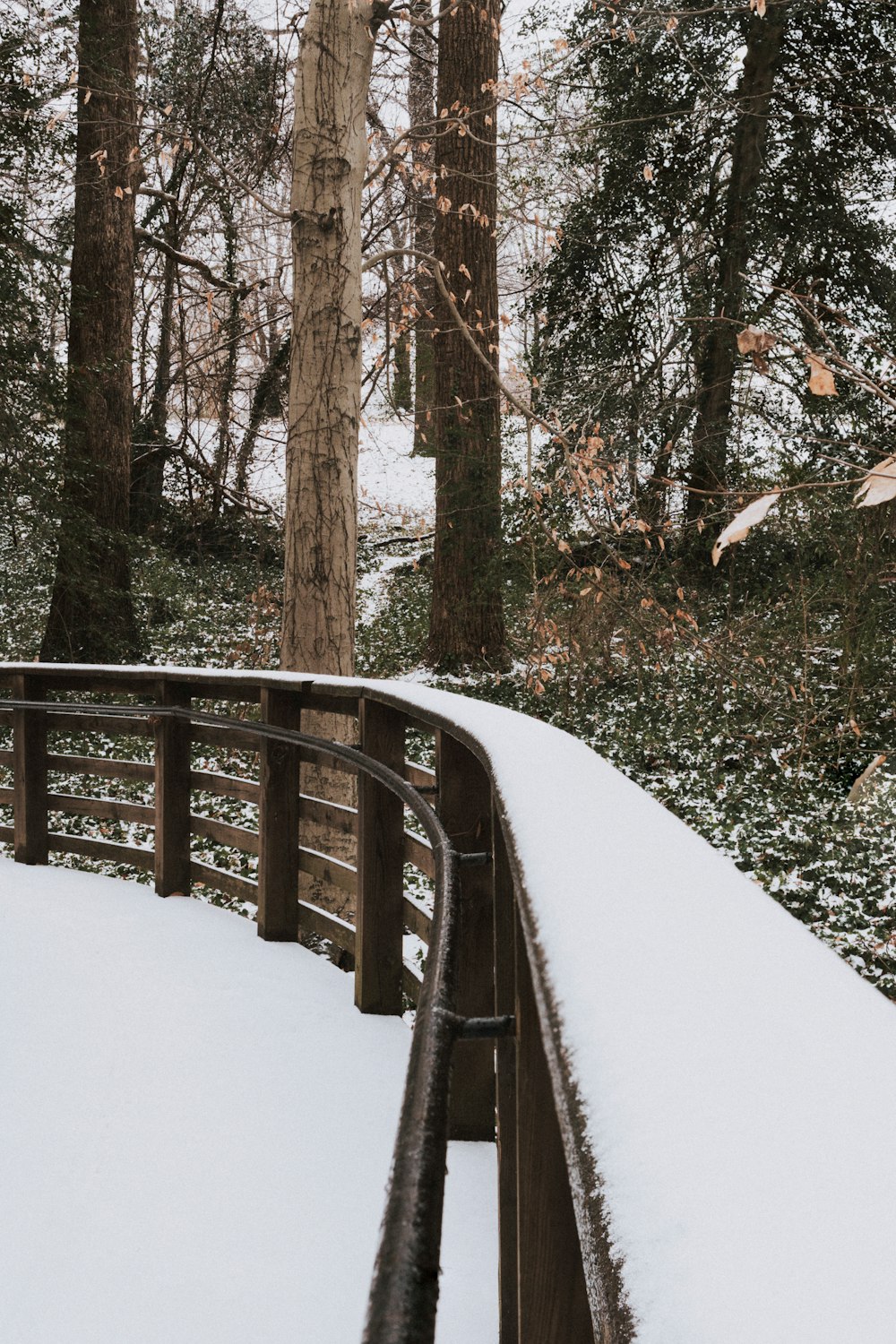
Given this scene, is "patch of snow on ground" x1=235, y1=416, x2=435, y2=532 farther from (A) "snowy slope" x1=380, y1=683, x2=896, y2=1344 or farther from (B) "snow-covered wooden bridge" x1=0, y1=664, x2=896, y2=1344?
(A) "snowy slope" x1=380, y1=683, x2=896, y2=1344

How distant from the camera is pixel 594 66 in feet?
43.9

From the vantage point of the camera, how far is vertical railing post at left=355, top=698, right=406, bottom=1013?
3.85 m

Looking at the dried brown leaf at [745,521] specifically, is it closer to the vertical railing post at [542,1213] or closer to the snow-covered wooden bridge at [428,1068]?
the snow-covered wooden bridge at [428,1068]

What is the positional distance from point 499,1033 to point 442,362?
11248 millimetres

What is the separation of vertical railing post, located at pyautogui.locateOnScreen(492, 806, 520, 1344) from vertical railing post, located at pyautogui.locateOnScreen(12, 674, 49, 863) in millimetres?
5192

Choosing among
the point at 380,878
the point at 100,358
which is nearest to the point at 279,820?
the point at 380,878

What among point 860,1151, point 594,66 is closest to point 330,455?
point 860,1151

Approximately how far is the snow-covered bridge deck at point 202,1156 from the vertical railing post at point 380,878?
0.12 meters

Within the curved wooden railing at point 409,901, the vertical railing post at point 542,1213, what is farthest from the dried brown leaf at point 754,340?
the vertical railing post at point 542,1213

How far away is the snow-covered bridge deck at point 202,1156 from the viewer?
239 cm

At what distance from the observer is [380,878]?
3.86m

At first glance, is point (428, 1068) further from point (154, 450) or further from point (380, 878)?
point (154, 450)

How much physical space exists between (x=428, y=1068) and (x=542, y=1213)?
0.27 metres

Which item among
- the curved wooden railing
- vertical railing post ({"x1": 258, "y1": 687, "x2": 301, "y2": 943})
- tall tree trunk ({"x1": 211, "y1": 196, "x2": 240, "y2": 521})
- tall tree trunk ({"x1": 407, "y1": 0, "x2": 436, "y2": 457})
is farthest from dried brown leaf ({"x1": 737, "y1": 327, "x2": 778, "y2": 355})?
tall tree trunk ({"x1": 211, "y1": 196, "x2": 240, "y2": 521})
